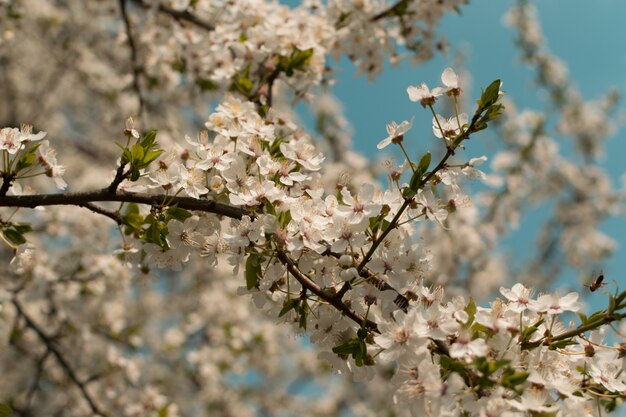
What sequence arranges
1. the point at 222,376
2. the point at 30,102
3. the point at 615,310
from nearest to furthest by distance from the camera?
the point at 615,310 → the point at 222,376 → the point at 30,102

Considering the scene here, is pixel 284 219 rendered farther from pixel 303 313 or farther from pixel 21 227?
pixel 21 227

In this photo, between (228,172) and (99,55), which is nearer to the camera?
(228,172)

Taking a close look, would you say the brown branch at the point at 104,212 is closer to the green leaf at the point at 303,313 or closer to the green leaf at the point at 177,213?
the green leaf at the point at 177,213

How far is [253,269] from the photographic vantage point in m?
1.83

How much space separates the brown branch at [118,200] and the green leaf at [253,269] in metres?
0.15

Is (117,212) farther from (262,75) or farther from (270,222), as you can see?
(262,75)

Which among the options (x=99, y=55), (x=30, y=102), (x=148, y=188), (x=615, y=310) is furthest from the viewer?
(x=30, y=102)

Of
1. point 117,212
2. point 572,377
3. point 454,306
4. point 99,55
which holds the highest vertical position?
point 99,55

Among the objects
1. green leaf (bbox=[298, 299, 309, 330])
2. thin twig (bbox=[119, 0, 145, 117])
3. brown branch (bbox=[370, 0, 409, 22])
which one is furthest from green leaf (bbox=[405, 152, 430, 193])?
thin twig (bbox=[119, 0, 145, 117])

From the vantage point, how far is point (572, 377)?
1775 millimetres

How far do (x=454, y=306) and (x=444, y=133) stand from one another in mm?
553

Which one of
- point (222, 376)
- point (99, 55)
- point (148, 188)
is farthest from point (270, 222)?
point (99, 55)

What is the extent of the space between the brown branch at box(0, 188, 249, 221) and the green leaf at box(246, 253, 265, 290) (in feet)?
0.50

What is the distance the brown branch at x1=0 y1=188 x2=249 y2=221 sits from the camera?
1930mm
